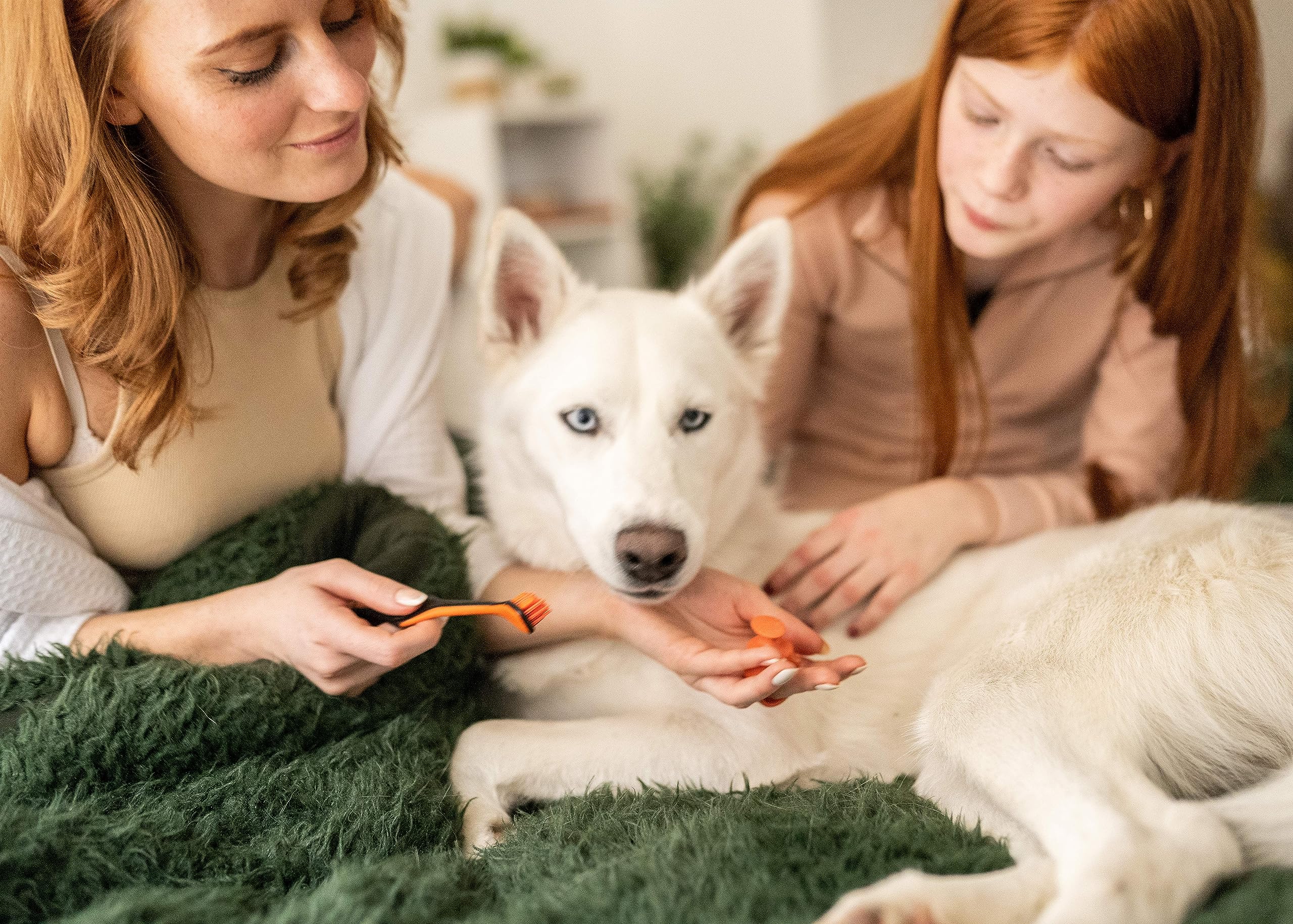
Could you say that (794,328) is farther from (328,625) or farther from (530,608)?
(328,625)

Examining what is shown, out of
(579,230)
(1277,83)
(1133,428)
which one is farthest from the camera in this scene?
(579,230)

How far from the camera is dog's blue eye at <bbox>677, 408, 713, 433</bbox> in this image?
1.57 m

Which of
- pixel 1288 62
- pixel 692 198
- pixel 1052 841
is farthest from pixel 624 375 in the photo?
pixel 692 198

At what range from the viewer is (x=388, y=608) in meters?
1.20

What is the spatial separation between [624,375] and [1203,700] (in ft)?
3.05

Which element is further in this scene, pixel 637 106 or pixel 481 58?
pixel 637 106

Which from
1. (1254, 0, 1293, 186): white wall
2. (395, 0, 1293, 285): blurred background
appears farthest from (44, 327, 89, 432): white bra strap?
(395, 0, 1293, 285): blurred background

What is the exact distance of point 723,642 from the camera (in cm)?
147

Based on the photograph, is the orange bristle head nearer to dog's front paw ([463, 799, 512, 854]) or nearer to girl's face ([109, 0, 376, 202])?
dog's front paw ([463, 799, 512, 854])

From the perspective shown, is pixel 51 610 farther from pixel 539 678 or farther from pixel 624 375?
pixel 624 375

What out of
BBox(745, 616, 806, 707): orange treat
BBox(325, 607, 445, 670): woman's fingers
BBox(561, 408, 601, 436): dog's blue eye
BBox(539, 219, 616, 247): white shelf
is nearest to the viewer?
BBox(325, 607, 445, 670): woman's fingers

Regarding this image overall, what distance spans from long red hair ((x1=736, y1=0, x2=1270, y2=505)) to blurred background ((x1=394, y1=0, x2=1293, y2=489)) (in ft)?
6.05

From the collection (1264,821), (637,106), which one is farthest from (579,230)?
(1264,821)

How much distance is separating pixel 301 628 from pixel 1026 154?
1414mm
